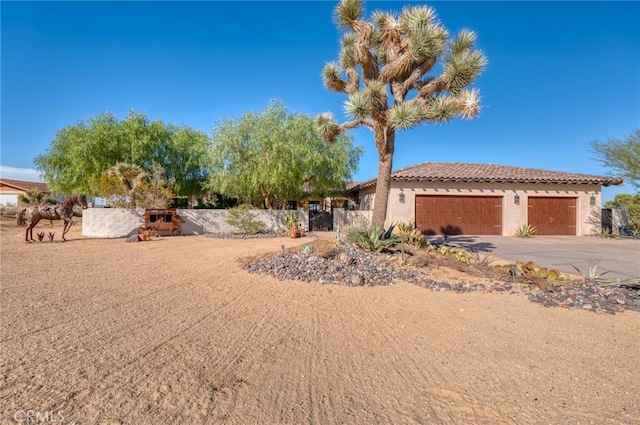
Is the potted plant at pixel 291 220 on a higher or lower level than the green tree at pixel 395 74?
lower

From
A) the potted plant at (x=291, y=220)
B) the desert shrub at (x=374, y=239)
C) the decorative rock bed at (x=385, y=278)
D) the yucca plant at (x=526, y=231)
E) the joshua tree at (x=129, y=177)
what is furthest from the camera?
the yucca plant at (x=526, y=231)

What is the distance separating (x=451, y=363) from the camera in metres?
3.41

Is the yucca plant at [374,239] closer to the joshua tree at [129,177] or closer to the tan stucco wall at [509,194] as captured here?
the tan stucco wall at [509,194]

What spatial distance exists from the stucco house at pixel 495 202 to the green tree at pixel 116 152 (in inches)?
503

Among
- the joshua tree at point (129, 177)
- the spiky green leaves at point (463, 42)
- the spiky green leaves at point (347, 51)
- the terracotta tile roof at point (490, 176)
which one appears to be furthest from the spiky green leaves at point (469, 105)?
the joshua tree at point (129, 177)

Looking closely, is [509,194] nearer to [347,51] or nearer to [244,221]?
[347,51]

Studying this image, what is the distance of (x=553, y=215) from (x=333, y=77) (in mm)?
16715

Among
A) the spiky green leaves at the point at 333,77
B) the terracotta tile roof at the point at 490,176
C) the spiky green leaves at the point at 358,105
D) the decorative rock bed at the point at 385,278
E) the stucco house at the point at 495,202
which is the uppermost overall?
the spiky green leaves at the point at 333,77

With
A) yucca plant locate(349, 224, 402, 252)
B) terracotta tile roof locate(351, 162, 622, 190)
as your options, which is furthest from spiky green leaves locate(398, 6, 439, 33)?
terracotta tile roof locate(351, 162, 622, 190)

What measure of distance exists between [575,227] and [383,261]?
17859 millimetres

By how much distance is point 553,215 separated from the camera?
64.6ft

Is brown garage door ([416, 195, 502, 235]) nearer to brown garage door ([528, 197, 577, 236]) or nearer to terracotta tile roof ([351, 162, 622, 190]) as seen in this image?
terracotta tile roof ([351, 162, 622, 190])

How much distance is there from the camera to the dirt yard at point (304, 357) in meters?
2.50

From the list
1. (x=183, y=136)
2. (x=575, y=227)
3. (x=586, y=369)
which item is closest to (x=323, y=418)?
(x=586, y=369)
